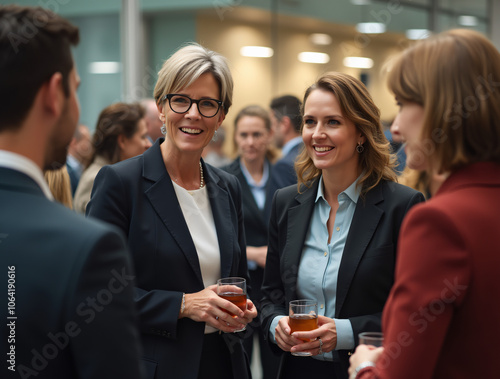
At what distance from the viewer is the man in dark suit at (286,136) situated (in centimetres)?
477

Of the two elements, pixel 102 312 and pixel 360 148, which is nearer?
pixel 102 312

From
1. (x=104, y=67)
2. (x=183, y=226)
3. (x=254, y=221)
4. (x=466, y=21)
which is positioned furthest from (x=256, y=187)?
(x=466, y=21)

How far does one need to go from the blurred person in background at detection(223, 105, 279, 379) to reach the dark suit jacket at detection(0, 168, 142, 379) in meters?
3.16

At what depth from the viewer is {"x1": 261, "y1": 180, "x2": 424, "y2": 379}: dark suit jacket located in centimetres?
245

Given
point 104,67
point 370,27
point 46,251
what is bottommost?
point 46,251

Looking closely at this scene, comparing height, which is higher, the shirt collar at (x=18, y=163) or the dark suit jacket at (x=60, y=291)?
the shirt collar at (x=18, y=163)

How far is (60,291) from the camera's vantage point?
49.4 inches

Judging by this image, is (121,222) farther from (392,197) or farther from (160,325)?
(392,197)

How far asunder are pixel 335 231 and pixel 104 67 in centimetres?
715

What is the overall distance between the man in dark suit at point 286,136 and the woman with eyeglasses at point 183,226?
6.60 feet

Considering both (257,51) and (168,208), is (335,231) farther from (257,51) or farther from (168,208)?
(257,51)

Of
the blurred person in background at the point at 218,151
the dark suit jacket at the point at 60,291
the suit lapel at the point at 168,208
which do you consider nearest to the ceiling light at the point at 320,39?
the blurred person in background at the point at 218,151

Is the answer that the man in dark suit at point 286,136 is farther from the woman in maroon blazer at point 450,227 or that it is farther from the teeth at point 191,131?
the woman in maroon blazer at point 450,227

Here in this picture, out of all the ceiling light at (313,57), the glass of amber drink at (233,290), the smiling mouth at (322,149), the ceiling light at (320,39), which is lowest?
the glass of amber drink at (233,290)
